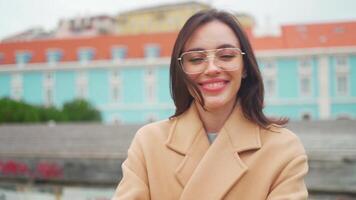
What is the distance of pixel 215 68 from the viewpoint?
100cm

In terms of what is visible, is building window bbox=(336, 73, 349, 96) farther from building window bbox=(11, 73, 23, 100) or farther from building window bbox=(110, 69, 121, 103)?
building window bbox=(11, 73, 23, 100)

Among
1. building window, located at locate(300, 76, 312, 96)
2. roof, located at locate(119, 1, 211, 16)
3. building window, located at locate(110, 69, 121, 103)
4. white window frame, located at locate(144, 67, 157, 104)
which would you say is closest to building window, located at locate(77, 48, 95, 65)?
building window, located at locate(110, 69, 121, 103)

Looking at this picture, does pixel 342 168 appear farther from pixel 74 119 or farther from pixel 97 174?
pixel 74 119

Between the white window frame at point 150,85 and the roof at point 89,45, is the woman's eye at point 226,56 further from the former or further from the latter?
the roof at point 89,45

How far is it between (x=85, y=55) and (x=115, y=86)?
239 cm

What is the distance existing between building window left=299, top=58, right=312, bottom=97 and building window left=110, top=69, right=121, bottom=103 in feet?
26.5

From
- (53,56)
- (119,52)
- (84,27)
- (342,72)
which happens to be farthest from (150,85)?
(84,27)

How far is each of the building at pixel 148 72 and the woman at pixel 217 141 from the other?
18.3 m

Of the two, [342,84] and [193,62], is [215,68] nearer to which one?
[193,62]

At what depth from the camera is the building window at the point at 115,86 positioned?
2130cm

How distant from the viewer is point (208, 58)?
1.00 m

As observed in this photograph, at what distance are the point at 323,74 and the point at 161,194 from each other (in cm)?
1916

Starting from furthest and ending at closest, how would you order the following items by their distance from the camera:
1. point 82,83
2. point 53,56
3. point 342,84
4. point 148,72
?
1. point 53,56
2. point 82,83
3. point 148,72
4. point 342,84

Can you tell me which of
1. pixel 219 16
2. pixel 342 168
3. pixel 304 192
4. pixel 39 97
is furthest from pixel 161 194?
pixel 39 97
